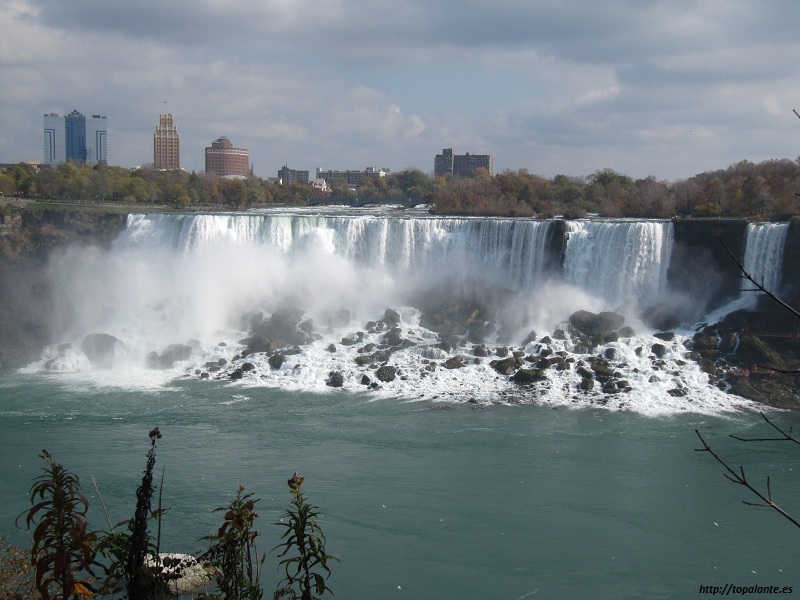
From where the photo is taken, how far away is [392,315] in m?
21.2

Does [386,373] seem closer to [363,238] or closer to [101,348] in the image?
[101,348]

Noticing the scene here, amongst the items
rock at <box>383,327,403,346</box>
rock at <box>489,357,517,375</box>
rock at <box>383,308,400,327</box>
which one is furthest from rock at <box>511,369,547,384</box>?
rock at <box>383,308,400,327</box>

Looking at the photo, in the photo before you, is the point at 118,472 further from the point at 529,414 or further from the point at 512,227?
the point at 512,227

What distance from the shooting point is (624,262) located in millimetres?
21641

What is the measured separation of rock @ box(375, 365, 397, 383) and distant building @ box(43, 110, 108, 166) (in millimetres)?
115646

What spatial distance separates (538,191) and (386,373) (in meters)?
20.8

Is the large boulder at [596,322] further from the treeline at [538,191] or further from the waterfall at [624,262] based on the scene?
the treeline at [538,191]

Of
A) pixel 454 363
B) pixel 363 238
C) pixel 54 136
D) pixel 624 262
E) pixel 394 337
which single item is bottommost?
pixel 454 363

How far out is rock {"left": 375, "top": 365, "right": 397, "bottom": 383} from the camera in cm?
1745

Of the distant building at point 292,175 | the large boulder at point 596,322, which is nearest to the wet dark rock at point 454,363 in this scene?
the large boulder at point 596,322

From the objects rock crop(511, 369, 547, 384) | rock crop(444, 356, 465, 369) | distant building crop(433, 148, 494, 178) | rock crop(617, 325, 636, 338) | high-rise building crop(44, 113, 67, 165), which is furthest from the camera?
high-rise building crop(44, 113, 67, 165)

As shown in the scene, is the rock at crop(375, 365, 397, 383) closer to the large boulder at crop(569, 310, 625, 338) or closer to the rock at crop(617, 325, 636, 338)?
the large boulder at crop(569, 310, 625, 338)

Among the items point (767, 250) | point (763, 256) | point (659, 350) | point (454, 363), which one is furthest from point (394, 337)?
point (767, 250)

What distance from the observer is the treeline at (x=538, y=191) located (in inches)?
1083
